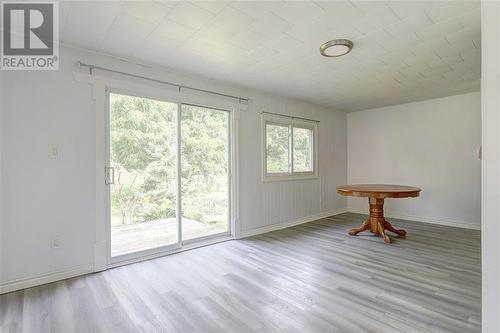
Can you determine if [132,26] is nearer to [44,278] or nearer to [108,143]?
[108,143]

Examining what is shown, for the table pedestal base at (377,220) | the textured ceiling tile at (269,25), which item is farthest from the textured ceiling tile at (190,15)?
the table pedestal base at (377,220)

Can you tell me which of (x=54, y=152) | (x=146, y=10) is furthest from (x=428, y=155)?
(x=54, y=152)

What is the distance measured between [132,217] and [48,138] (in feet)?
3.85

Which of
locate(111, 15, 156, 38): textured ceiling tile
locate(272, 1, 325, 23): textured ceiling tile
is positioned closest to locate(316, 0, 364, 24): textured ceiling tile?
locate(272, 1, 325, 23): textured ceiling tile

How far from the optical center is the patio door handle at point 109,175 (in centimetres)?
275

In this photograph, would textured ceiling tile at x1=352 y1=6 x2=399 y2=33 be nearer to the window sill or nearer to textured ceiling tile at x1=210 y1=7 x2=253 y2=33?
textured ceiling tile at x1=210 y1=7 x2=253 y2=33

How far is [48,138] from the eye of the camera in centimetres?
243

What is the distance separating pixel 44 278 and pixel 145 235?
39.6 inches

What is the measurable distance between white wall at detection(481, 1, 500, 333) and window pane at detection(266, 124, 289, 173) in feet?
10.5

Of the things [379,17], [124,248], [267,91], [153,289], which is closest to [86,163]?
[124,248]

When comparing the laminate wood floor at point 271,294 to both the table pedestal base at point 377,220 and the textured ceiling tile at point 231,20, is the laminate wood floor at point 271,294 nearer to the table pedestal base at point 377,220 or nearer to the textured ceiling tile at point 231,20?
the table pedestal base at point 377,220

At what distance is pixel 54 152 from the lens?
96.9 inches

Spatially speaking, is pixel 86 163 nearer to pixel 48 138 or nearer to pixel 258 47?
pixel 48 138

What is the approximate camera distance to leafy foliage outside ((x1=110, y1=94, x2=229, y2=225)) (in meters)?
2.93
